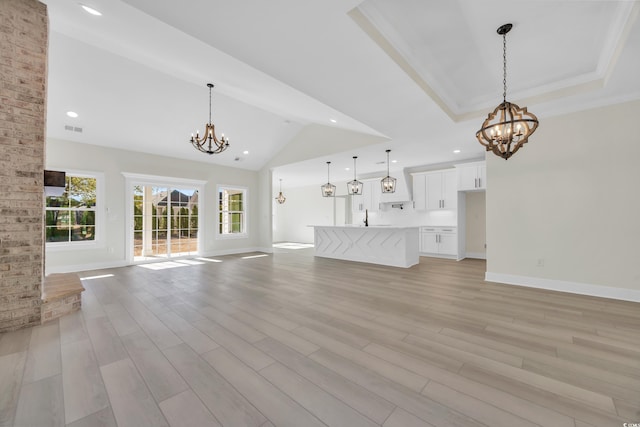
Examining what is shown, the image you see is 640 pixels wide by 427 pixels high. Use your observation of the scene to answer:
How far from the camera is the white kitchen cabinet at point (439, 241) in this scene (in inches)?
273

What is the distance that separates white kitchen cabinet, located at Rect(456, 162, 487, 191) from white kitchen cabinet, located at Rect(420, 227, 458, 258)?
120cm

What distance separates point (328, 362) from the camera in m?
1.97

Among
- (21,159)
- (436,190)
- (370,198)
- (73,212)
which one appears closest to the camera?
(21,159)

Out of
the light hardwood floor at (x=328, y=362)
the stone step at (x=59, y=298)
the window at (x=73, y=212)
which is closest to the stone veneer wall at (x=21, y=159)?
the stone step at (x=59, y=298)

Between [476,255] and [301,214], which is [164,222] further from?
[476,255]

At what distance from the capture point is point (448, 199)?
711 centimetres

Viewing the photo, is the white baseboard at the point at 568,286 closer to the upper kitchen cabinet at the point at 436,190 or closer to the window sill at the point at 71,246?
the upper kitchen cabinet at the point at 436,190

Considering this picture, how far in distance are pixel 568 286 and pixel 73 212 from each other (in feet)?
31.1

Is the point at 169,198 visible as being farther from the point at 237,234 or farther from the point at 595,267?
the point at 595,267

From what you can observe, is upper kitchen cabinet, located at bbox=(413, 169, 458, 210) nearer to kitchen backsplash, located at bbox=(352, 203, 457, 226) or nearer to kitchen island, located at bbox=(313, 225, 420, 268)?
kitchen backsplash, located at bbox=(352, 203, 457, 226)

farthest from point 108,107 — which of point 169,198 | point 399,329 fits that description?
point 399,329

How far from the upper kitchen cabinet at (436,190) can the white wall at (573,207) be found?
259cm

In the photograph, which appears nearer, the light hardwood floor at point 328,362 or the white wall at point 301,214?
the light hardwood floor at point 328,362

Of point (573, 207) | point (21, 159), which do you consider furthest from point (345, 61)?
point (573, 207)
